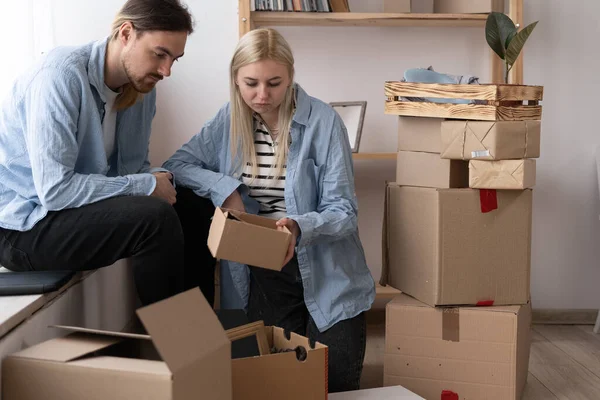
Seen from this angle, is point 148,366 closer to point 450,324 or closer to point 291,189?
point 291,189

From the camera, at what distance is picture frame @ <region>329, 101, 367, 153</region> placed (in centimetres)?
270

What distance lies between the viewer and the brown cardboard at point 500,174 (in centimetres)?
198

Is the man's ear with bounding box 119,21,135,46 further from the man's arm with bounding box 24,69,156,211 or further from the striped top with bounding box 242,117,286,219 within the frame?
the striped top with bounding box 242,117,286,219

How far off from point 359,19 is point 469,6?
1.32 feet

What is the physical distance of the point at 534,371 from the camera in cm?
239

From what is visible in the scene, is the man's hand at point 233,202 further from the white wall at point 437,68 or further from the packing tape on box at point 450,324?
the white wall at point 437,68

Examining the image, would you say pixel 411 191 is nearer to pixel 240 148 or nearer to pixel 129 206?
pixel 240 148

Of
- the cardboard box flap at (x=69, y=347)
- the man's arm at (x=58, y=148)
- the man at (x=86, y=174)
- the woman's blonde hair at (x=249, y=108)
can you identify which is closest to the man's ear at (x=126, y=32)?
the man at (x=86, y=174)

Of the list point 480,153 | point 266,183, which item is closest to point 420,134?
point 480,153

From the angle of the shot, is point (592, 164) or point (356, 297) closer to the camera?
point (356, 297)

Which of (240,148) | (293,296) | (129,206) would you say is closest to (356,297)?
(293,296)

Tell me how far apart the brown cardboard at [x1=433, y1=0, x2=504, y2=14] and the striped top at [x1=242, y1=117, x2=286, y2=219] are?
1022 millimetres

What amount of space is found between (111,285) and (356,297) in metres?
0.70

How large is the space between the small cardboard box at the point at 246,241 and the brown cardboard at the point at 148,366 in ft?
0.86
